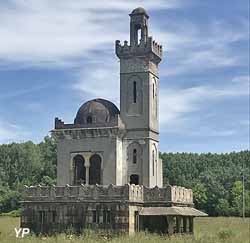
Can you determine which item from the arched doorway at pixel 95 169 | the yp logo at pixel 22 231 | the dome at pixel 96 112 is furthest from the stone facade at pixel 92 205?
the dome at pixel 96 112

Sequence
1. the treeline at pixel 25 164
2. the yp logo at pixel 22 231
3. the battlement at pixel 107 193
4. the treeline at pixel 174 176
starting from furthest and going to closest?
the treeline at pixel 25 164, the treeline at pixel 174 176, the battlement at pixel 107 193, the yp logo at pixel 22 231

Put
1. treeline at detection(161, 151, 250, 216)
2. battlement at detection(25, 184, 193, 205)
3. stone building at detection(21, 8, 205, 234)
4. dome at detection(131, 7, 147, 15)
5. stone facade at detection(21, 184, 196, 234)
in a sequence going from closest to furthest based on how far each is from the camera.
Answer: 1. stone facade at detection(21, 184, 196, 234)
2. battlement at detection(25, 184, 193, 205)
3. stone building at detection(21, 8, 205, 234)
4. dome at detection(131, 7, 147, 15)
5. treeline at detection(161, 151, 250, 216)

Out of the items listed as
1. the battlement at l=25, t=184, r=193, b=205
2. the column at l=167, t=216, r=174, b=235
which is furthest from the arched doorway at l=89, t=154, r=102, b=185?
the column at l=167, t=216, r=174, b=235

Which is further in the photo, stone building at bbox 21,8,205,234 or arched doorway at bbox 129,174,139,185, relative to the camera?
arched doorway at bbox 129,174,139,185

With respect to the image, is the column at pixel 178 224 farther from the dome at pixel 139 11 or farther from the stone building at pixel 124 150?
the dome at pixel 139 11

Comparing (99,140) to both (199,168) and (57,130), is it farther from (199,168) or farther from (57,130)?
(199,168)

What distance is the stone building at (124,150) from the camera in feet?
124

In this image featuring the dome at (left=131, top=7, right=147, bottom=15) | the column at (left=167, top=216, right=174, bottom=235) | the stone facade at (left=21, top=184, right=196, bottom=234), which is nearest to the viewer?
the stone facade at (left=21, top=184, right=196, bottom=234)

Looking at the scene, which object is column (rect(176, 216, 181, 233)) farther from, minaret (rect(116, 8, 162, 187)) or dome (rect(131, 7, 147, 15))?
dome (rect(131, 7, 147, 15))

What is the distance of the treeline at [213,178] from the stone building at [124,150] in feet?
138

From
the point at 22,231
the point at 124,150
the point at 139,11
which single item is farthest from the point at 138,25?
the point at 22,231

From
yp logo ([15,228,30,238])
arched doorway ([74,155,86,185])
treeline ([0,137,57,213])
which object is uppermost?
treeline ([0,137,57,213])

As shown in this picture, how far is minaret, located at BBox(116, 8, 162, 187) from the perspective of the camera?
135ft

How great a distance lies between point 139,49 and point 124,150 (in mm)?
6837
